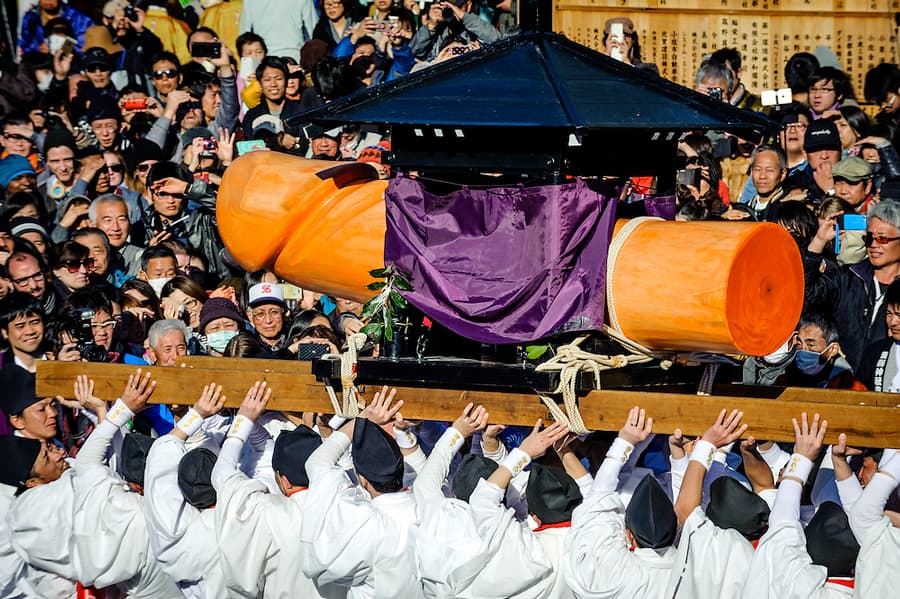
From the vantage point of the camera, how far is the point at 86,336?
8219 mm

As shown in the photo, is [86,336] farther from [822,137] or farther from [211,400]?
[822,137]

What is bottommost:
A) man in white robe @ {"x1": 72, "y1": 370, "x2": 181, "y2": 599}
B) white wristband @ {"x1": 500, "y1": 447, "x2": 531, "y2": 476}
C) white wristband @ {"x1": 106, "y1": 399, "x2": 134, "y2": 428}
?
man in white robe @ {"x1": 72, "y1": 370, "x2": 181, "y2": 599}

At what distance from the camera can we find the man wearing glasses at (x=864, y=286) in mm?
7371

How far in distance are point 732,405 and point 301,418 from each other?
263 centimetres

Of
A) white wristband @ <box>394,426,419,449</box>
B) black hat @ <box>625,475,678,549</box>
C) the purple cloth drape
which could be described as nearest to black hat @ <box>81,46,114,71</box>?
white wristband @ <box>394,426,419,449</box>

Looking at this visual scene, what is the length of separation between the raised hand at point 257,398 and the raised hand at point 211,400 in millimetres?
134

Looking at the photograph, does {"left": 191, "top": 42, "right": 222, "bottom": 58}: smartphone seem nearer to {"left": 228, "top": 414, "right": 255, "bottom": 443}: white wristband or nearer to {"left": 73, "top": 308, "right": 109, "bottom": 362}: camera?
{"left": 73, "top": 308, "right": 109, "bottom": 362}: camera

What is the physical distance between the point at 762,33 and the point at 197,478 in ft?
18.6

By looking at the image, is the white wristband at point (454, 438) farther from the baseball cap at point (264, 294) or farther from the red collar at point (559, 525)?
the baseball cap at point (264, 294)

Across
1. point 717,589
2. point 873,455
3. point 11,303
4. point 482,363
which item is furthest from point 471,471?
point 11,303

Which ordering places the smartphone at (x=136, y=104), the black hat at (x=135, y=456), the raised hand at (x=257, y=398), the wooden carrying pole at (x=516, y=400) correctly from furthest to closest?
1. the smartphone at (x=136, y=104)
2. the black hat at (x=135, y=456)
3. the raised hand at (x=257, y=398)
4. the wooden carrying pole at (x=516, y=400)

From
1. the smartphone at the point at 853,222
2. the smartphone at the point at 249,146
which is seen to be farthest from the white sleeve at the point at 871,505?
the smartphone at the point at 249,146

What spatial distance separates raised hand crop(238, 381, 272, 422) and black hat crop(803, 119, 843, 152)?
3.75m

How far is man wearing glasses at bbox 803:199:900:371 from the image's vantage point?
24.2 ft
